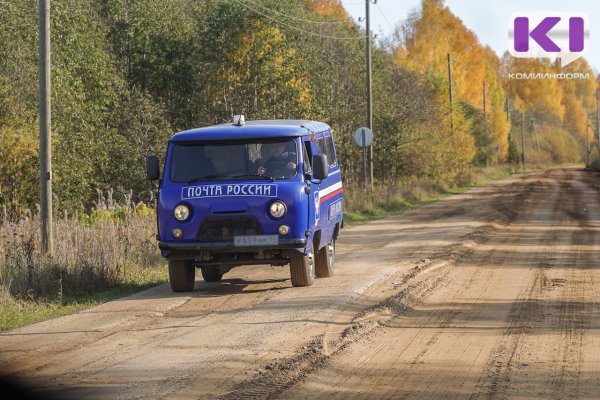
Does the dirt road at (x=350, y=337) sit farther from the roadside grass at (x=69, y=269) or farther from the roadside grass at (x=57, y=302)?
the roadside grass at (x=69, y=269)

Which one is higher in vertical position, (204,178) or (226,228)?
(204,178)

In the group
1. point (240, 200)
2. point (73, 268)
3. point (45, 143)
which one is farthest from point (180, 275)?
point (45, 143)

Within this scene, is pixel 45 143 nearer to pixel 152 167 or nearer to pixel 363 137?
pixel 152 167

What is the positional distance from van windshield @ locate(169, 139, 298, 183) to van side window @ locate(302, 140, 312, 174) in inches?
7.7

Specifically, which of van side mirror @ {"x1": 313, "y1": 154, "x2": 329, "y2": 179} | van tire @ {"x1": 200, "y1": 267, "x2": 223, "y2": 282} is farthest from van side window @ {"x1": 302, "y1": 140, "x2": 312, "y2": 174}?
van tire @ {"x1": 200, "y1": 267, "x2": 223, "y2": 282}

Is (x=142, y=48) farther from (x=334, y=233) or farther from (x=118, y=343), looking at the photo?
(x=118, y=343)

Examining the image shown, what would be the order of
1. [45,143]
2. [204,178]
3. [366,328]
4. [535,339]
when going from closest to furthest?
[535,339]
[366,328]
[204,178]
[45,143]

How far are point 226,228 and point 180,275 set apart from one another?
1.06 metres

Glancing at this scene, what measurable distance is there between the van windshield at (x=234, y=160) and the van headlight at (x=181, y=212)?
0.46 m

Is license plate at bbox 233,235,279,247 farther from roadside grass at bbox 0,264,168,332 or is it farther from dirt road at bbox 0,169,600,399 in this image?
roadside grass at bbox 0,264,168,332

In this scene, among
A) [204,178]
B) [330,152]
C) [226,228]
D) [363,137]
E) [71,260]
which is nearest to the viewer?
[226,228]

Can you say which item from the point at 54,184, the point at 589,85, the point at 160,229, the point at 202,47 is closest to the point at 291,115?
the point at 202,47

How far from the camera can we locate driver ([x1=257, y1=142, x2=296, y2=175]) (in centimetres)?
1503

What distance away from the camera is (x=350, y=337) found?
10.8 m
